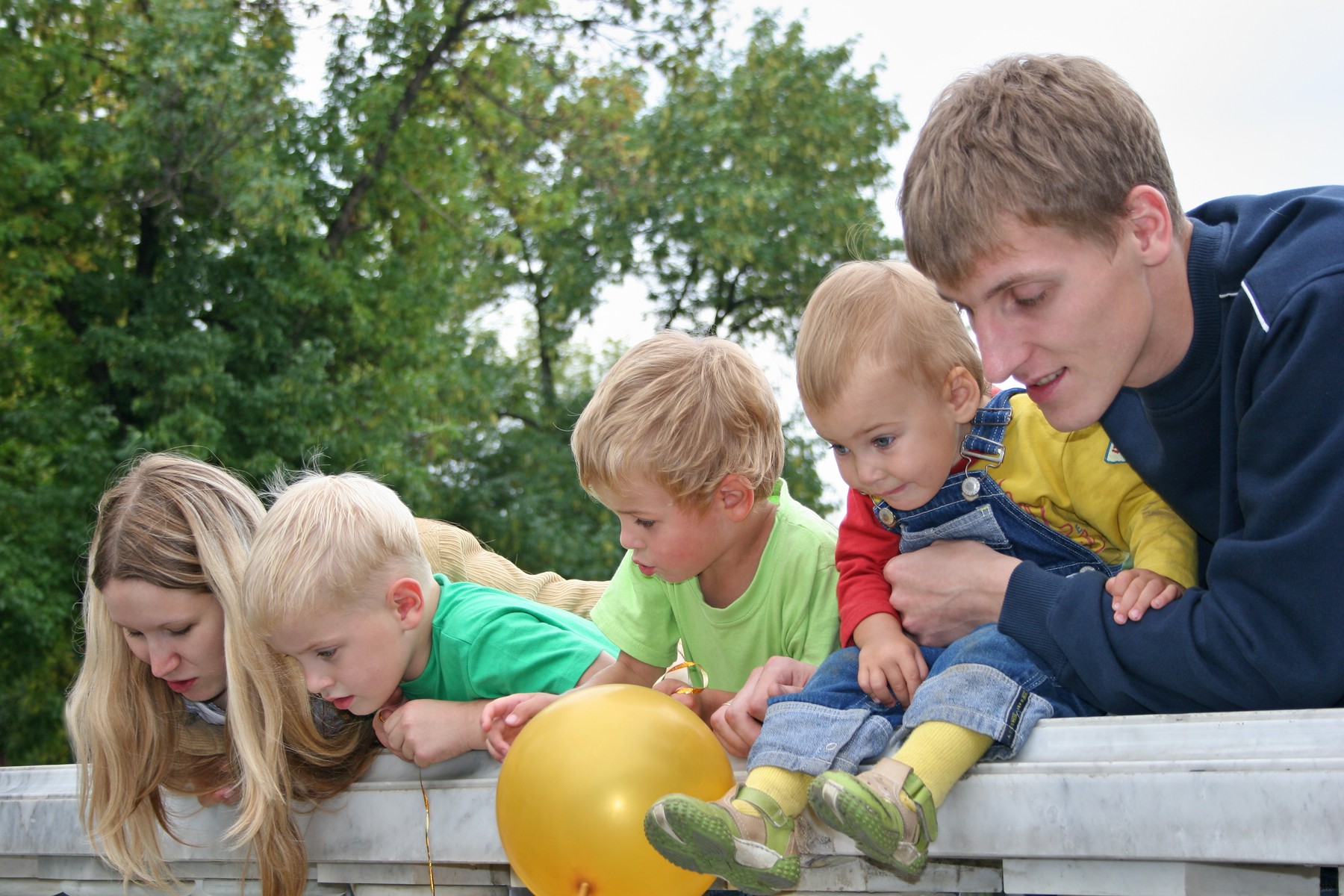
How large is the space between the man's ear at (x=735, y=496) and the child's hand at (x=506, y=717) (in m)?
0.65

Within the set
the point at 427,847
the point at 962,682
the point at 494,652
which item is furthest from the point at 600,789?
the point at 494,652

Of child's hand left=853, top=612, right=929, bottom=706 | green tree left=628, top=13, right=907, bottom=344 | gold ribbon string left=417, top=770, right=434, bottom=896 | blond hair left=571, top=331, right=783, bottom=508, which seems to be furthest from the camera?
green tree left=628, top=13, right=907, bottom=344

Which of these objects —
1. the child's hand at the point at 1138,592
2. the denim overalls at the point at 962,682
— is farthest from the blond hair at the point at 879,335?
the child's hand at the point at 1138,592

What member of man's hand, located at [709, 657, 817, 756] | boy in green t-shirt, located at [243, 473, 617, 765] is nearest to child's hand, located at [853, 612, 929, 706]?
man's hand, located at [709, 657, 817, 756]

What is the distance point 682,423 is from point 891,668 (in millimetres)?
841

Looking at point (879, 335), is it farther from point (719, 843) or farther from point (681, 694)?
point (719, 843)

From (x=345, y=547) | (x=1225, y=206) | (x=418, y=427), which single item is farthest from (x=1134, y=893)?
(x=418, y=427)

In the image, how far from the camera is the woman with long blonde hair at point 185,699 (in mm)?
3299

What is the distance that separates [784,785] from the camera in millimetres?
2354

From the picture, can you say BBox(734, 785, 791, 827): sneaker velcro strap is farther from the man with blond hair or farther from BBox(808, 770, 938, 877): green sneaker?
the man with blond hair

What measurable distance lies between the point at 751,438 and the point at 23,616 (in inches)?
395

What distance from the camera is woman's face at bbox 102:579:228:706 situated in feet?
11.6

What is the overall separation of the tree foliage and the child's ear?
9700 millimetres

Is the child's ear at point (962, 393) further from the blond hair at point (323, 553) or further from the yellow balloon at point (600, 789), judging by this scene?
the blond hair at point (323, 553)
